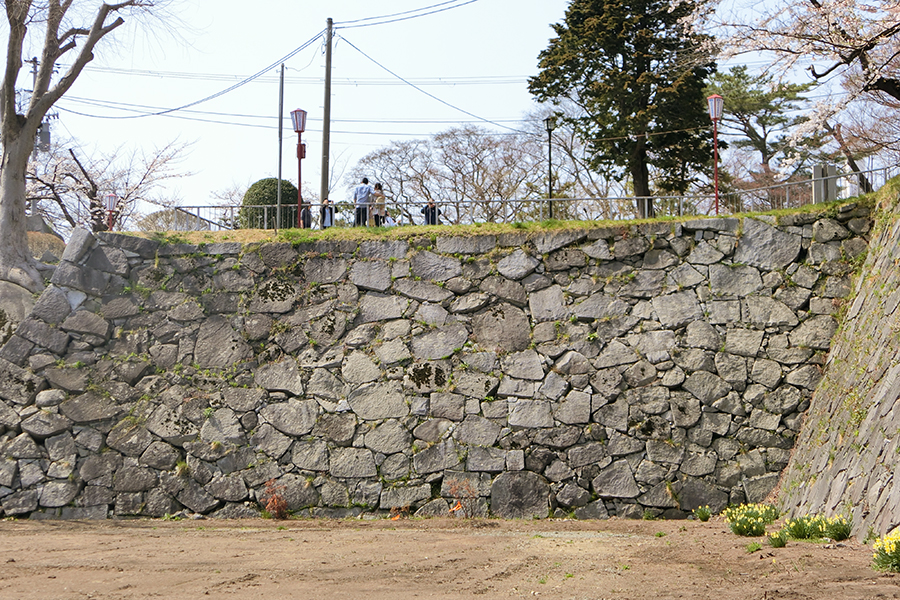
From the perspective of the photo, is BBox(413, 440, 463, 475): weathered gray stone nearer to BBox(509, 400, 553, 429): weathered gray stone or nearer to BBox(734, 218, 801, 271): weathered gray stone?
BBox(509, 400, 553, 429): weathered gray stone

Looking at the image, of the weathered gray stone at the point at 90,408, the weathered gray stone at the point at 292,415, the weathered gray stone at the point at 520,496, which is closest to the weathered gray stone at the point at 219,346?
the weathered gray stone at the point at 292,415

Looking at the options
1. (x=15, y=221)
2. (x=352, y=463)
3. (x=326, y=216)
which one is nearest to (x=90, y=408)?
(x=352, y=463)

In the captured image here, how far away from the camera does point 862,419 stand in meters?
8.53

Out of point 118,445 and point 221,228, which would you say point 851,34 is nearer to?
point 221,228

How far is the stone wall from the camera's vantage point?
23.9ft

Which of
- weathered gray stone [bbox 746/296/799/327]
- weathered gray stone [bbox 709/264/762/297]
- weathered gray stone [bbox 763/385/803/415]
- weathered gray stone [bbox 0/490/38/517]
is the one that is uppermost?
weathered gray stone [bbox 709/264/762/297]

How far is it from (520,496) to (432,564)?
399cm

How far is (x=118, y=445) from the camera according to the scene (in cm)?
1197

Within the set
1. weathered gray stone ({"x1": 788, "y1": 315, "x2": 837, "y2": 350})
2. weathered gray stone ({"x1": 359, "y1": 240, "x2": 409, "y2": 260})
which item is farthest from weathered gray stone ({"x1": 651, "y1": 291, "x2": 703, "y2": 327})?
weathered gray stone ({"x1": 359, "y1": 240, "x2": 409, "y2": 260})

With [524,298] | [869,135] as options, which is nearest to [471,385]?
[524,298]

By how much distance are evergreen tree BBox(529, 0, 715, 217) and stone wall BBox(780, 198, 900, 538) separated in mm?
10959

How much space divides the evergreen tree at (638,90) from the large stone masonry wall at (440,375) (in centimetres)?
1026

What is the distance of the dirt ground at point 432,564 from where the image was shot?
20.5 ft

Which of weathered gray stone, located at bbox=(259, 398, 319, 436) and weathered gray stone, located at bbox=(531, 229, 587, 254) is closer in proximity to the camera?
weathered gray stone, located at bbox=(259, 398, 319, 436)
